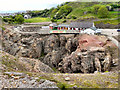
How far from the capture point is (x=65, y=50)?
134 feet

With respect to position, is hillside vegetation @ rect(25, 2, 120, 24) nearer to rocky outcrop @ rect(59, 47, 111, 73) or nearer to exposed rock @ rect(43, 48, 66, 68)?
exposed rock @ rect(43, 48, 66, 68)

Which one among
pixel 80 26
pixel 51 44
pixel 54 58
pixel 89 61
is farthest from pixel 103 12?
pixel 89 61

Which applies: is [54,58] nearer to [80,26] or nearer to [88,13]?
[80,26]

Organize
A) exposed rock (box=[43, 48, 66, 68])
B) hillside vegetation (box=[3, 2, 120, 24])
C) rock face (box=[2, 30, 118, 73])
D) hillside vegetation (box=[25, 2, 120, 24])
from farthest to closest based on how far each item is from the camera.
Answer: hillside vegetation (box=[25, 2, 120, 24]) → hillside vegetation (box=[3, 2, 120, 24]) → exposed rock (box=[43, 48, 66, 68]) → rock face (box=[2, 30, 118, 73])

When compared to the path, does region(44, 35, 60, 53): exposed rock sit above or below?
below

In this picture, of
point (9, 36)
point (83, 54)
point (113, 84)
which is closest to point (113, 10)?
point (83, 54)

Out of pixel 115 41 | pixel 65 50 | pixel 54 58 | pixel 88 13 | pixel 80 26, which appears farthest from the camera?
pixel 88 13

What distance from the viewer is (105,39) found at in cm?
3606

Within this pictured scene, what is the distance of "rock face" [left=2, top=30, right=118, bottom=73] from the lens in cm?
2995

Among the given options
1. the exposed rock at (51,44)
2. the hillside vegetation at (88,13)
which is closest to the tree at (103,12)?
the hillside vegetation at (88,13)

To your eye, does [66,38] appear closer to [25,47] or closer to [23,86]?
[25,47]

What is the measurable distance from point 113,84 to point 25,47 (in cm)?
3308

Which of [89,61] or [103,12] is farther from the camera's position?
[103,12]

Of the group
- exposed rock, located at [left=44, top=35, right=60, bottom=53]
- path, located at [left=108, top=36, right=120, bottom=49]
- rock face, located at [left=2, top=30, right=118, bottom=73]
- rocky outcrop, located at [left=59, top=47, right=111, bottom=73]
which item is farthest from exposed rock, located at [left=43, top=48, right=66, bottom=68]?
path, located at [left=108, top=36, right=120, bottom=49]
